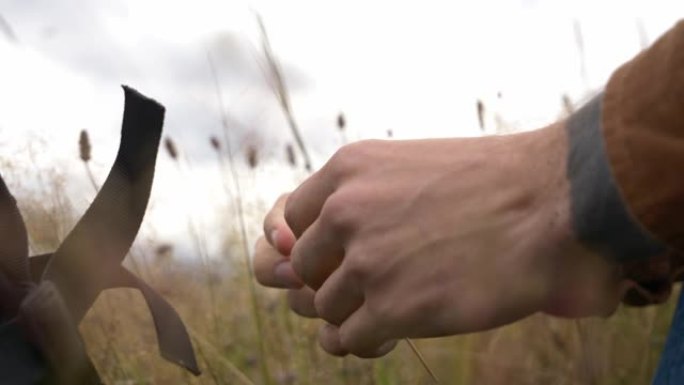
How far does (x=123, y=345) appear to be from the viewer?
1271 mm

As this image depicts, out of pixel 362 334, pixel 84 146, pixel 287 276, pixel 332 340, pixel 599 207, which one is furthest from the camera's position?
pixel 84 146

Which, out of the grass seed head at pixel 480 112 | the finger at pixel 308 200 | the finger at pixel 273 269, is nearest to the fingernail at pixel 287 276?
the finger at pixel 273 269

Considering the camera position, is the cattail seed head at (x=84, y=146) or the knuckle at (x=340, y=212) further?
the cattail seed head at (x=84, y=146)

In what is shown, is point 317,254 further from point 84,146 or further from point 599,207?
point 84,146

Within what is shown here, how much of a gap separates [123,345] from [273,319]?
0.93 meters

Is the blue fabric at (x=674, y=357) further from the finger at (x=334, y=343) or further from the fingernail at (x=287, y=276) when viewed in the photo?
the fingernail at (x=287, y=276)

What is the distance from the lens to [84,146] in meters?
1.15

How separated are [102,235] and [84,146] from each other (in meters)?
0.50

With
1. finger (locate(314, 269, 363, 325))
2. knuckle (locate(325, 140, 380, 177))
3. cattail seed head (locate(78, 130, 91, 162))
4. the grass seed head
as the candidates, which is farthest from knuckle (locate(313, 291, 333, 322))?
the grass seed head

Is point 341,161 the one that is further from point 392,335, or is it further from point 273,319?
point 273,319

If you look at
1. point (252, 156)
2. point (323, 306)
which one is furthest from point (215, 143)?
point (323, 306)

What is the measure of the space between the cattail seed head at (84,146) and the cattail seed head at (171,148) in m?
0.74

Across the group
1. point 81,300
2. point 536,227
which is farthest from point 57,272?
point 536,227

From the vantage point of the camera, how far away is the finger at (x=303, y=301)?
99 centimetres
